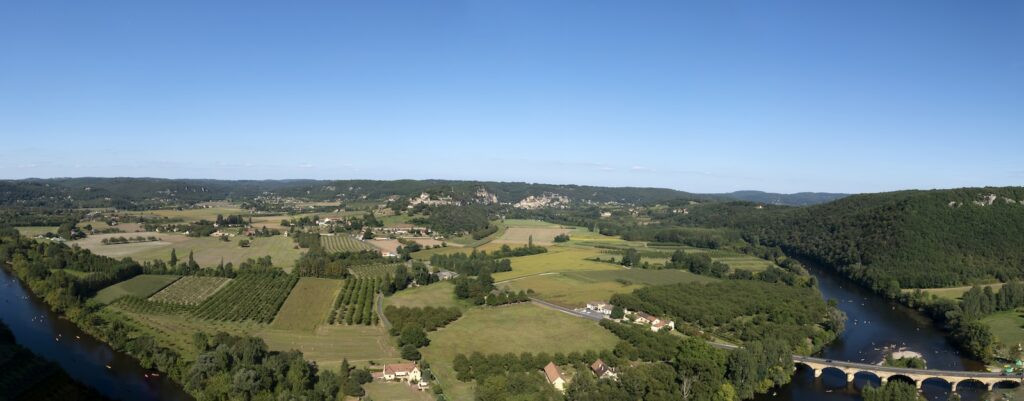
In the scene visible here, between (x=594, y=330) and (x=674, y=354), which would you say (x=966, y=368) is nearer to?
(x=674, y=354)

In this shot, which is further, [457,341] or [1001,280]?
[1001,280]

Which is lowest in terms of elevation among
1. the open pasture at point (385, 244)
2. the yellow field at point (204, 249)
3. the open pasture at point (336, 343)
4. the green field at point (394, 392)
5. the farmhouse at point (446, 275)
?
the green field at point (394, 392)

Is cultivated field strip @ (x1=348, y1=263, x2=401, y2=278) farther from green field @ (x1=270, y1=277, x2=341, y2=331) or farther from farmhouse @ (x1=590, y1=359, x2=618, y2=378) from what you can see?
farmhouse @ (x1=590, y1=359, x2=618, y2=378)

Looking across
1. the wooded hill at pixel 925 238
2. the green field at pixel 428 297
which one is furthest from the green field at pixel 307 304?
the wooded hill at pixel 925 238

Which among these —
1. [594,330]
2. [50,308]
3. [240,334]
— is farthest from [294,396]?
[50,308]

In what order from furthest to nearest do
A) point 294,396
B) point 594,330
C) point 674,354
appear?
point 594,330
point 674,354
point 294,396

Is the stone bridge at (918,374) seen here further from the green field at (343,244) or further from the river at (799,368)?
the green field at (343,244)

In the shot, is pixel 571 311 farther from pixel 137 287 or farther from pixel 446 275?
pixel 137 287
